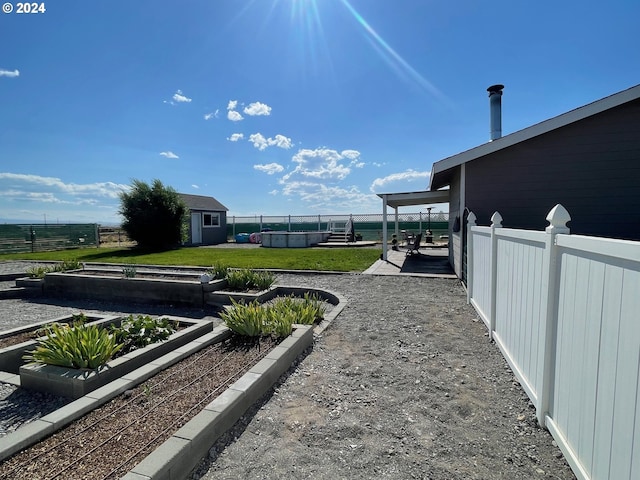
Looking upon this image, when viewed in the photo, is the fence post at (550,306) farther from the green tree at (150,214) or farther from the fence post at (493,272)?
the green tree at (150,214)

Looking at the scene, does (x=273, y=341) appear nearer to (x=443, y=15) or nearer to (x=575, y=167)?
(x=575, y=167)

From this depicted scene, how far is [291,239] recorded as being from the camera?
1806 cm

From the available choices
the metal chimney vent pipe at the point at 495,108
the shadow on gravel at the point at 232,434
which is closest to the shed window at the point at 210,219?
the metal chimney vent pipe at the point at 495,108

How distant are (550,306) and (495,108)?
323 inches

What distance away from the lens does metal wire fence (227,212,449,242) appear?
819 inches

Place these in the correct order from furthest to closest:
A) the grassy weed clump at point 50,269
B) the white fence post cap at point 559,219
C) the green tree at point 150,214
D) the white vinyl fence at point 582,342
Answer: the green tree at point 150,214 < the grassy weed clump at point 50,269 < the white fence post cap at point 559,219 < the white vinyl fence at point 582,342

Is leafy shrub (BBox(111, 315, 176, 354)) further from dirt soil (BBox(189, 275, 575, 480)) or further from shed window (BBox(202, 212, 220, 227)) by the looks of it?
shed window (BBox(202, 212, 220, 227))

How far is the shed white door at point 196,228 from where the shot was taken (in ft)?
69.4

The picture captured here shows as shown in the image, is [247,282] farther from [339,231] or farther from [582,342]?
[339,231]

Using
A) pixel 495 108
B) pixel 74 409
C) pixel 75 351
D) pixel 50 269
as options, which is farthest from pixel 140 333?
pixel 495 108

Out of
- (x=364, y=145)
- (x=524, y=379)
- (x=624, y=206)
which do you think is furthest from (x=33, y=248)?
(x=624, y=206)

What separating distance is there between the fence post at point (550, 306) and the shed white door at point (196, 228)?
21.4 m

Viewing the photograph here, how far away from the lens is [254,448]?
6.77ft

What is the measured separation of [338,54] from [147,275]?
7676 mm
